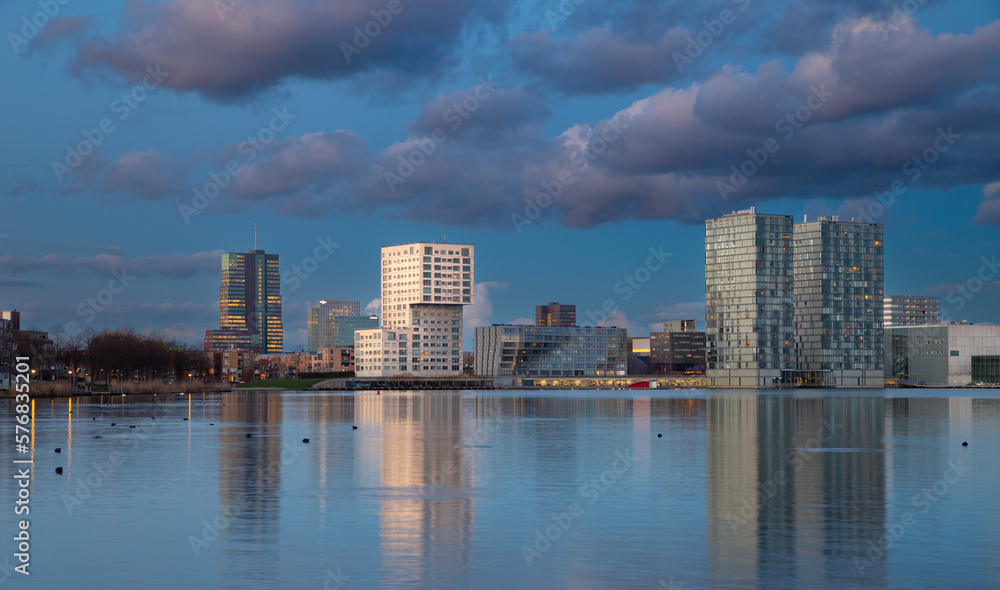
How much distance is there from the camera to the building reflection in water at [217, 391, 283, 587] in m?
23.2

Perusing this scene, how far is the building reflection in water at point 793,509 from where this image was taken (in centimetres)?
2209

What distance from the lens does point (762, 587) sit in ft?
66.5

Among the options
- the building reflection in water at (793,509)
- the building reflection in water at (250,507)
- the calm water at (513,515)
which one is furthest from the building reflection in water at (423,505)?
the building reflection in water at (793,509)

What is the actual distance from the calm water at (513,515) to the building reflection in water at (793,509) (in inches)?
4.2

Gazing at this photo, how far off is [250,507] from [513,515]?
8.48 m

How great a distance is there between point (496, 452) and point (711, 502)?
21.8 meters

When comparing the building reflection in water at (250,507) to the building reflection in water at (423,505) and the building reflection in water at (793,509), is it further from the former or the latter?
the building reflection in water at (793,509)

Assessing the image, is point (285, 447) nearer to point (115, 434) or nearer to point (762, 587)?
point (115, 434)

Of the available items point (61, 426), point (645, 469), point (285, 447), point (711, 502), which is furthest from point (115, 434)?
point (711, 502)

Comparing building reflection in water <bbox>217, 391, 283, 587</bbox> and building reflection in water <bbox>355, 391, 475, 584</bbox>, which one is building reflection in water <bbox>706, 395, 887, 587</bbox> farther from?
building reflection in water <bbox>217, 391, 283, 587</bbox>

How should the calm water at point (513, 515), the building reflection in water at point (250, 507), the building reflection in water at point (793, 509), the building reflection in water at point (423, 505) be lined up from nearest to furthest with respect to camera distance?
the calm water at point (513, 515), the building reflection in water at point (793, 509), the building reflection in water at point (423, 505), the building reflection in water at point (250, 507)

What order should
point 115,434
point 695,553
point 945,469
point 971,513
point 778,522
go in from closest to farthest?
point 695,553 → point 778,522 → point 971,513 → point 945,469 → point 115,434

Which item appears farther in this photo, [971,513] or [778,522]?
[971,513]

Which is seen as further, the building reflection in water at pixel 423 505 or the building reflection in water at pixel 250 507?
the building reflection in water at pixel 250 507
